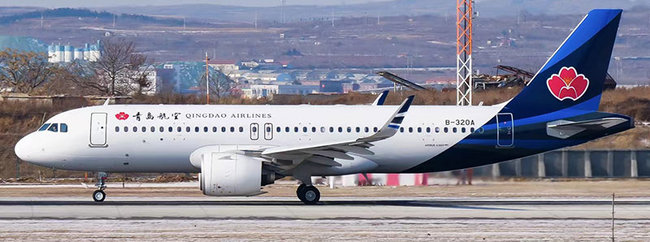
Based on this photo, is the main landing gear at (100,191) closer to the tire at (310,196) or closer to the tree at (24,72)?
the tire at (310,196)

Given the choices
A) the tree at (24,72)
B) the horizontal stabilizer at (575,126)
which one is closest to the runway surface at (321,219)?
the horizontal stabilizer at (575,126)

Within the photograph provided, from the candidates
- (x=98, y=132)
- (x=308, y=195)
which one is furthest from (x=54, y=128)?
(x=308, y=195)

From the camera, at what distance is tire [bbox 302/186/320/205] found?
38.3 metres

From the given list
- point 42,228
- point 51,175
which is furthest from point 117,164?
point 51,175

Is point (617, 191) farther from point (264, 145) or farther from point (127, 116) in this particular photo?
point (127, 116)

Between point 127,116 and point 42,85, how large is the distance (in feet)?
230

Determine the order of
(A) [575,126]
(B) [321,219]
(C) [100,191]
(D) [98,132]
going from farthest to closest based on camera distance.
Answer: (A) [575,126], (C) [100,191], (D) [98,132], (B) [321,219]

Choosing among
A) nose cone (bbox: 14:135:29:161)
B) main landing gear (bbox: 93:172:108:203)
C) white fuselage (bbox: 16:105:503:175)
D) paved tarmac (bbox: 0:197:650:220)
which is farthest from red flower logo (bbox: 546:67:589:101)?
nose cone (bbox: 14:135:29:161)

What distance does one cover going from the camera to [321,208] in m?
36.6

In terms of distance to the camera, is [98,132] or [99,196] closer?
[98,132]

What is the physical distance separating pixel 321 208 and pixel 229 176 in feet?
9.68

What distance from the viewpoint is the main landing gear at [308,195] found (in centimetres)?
3828

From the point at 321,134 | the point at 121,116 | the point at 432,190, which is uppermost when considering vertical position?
the point at 121,116

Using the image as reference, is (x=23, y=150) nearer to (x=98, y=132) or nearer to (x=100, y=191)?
(x=98, y=132)
